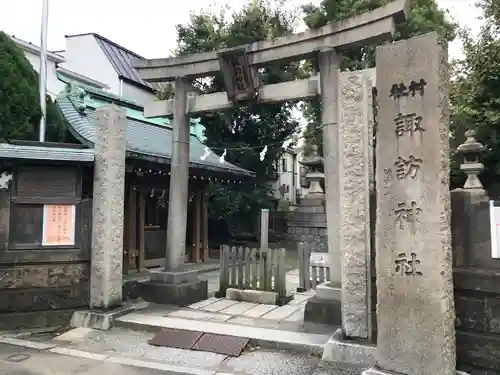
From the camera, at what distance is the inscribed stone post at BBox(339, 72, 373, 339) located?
18.4 feet

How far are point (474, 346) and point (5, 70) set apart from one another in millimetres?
11647

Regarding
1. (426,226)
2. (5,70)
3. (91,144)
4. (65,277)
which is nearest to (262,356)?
(426,226)

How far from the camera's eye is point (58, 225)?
7.44m

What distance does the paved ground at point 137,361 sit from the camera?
538 cm

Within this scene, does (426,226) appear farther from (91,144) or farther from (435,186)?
(91,144)

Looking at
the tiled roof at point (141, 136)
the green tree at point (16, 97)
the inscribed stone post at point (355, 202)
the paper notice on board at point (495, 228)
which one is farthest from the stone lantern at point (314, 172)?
the paper notice on board at point (495, 228)

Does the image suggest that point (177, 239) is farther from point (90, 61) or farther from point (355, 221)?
point (90, 61)

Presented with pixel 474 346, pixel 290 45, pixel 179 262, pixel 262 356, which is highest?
pixel 290 45

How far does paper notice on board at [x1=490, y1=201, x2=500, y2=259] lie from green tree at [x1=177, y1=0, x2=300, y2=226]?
15.9 meters

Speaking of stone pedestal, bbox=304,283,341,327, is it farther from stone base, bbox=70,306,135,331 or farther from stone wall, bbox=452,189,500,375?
stone base, bbox=70,306,135,331

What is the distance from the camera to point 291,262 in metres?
18.5

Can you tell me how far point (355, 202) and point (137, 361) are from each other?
3731 millimetres

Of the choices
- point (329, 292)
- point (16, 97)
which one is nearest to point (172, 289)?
point (329, 292)

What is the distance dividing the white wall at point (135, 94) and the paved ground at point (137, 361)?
16209 mm
